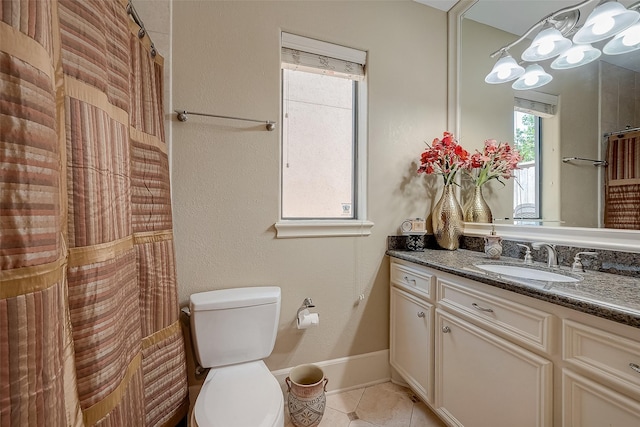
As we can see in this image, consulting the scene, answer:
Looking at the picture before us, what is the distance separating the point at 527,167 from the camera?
1.61m

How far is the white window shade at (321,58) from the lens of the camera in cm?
163

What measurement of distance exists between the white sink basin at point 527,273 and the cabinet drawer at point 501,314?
0.51 feet

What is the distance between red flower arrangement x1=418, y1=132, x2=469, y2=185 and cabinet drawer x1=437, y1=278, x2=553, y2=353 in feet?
2.74

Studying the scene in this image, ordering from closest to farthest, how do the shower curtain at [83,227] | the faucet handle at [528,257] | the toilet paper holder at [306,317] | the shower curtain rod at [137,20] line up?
the shower curtain at [83,227] < the shower curtain rod at [137,20] < the faucet handle at [528,257] < the toilet paper holder at [306,317]

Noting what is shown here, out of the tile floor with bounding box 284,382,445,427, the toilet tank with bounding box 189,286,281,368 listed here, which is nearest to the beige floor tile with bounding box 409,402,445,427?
the tile floor with bounding box 284,382,445,427

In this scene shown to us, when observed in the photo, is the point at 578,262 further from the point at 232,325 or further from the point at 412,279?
the point at 232,325

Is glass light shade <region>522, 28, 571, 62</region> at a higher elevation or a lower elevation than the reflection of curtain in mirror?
higher

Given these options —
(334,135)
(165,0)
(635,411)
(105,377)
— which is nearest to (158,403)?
(105,377)

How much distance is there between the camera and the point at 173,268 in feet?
4.12

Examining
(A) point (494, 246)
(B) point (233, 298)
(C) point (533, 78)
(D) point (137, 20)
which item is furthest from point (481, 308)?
(D) point (137, 20)

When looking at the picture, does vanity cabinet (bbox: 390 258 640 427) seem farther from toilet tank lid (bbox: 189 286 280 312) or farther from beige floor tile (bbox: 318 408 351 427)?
toilet tank lid (bbox: 189 286 280 312)

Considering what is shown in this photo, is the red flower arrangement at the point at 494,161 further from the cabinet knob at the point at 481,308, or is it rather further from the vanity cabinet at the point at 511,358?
the cabinet knob at the point at 481,308

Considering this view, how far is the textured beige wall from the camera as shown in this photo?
4.71ft

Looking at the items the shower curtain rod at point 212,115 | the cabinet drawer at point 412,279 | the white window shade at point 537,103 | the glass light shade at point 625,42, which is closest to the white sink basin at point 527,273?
the cabinet drawer at point 412,279
